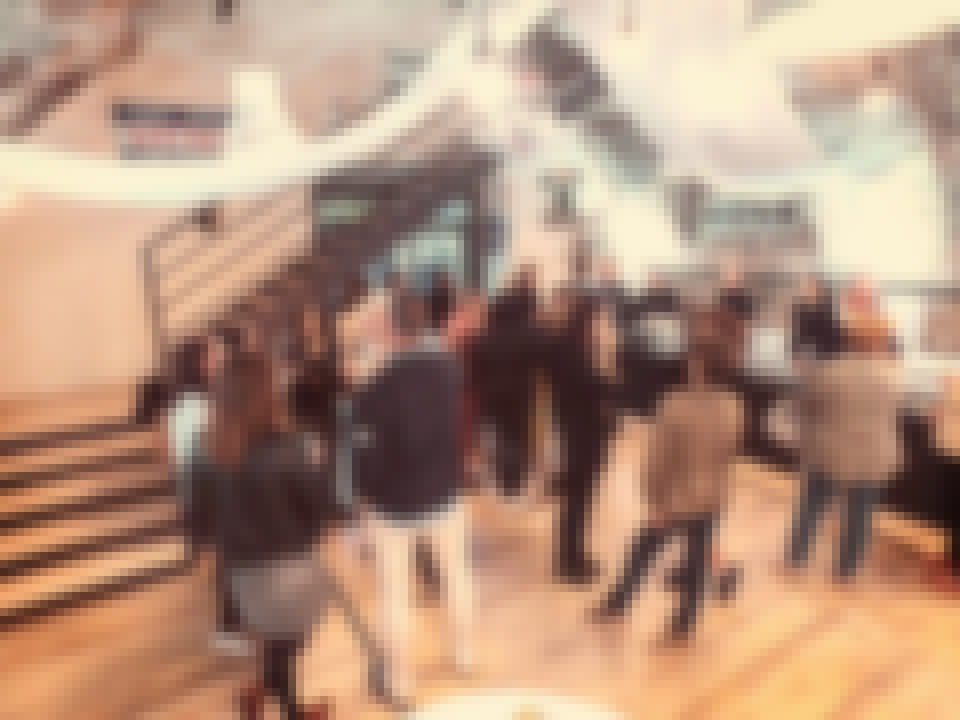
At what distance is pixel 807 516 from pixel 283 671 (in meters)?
1.04

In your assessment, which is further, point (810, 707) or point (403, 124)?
point (403, 124)

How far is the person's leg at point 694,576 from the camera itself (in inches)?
66.4

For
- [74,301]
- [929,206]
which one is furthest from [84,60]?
[929,206]

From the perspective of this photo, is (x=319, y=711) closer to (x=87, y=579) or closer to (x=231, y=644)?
(x=231, y=644)

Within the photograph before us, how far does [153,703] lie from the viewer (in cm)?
146

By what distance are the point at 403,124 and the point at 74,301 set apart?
0.70 meters

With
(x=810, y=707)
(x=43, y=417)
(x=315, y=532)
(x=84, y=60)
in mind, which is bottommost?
(x=810, y=707)

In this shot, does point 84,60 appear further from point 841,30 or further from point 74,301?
point 841,30

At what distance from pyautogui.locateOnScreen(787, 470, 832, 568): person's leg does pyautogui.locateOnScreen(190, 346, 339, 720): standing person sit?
918 mm

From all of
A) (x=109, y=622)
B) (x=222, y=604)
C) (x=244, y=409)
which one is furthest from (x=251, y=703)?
(x=244, y=409)

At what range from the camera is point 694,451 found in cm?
173

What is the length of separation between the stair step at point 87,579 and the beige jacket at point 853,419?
3.98ft

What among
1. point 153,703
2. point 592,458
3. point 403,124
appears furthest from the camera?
point 592,458

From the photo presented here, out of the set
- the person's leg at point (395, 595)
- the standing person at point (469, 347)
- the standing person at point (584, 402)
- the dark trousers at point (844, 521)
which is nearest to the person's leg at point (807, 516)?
the dark trousers at point (844, 521)
